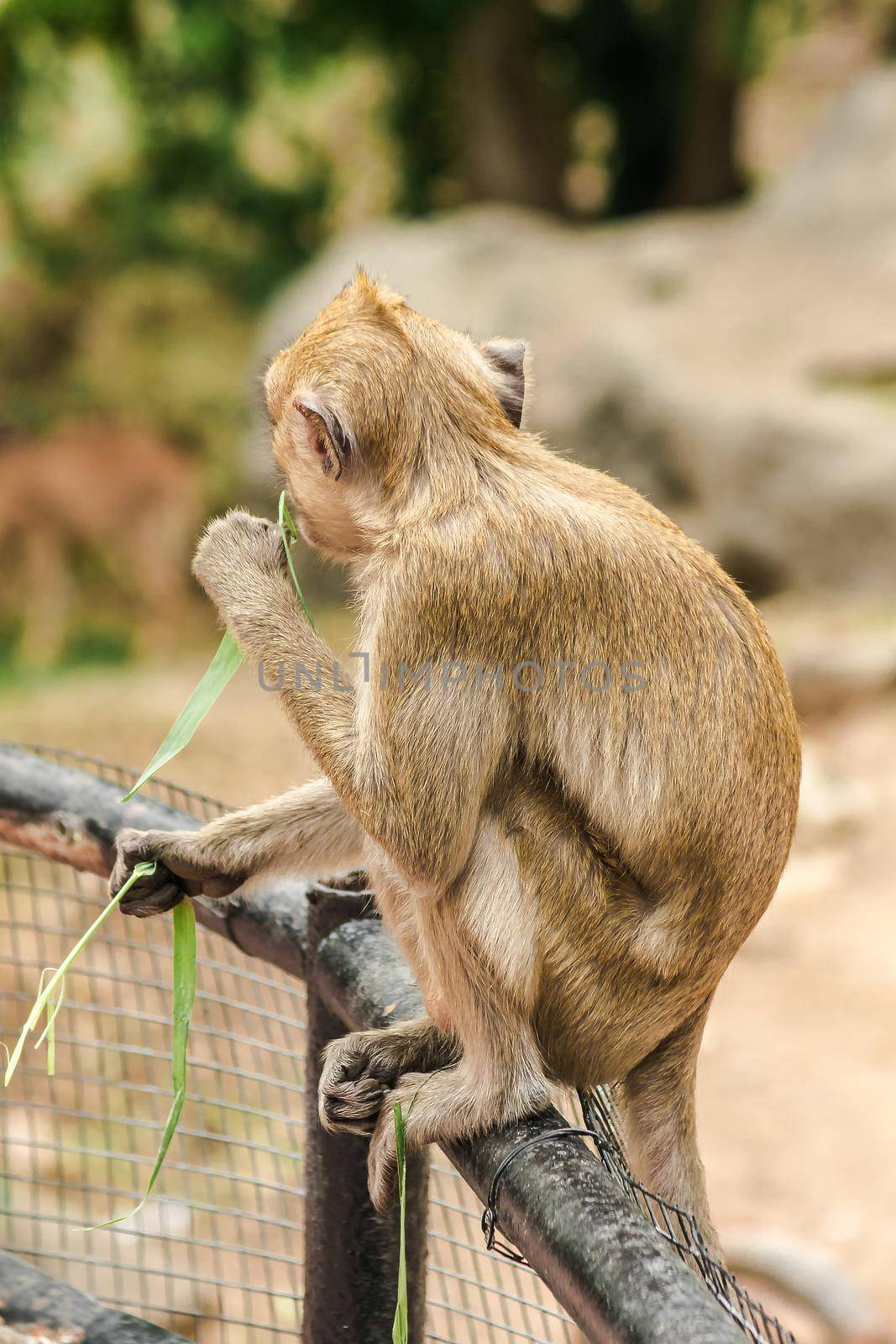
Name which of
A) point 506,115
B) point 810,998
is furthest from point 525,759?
point 506,115

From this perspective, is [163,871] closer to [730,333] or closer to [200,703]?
[200,703]

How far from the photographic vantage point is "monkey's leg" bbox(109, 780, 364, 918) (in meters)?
2.28

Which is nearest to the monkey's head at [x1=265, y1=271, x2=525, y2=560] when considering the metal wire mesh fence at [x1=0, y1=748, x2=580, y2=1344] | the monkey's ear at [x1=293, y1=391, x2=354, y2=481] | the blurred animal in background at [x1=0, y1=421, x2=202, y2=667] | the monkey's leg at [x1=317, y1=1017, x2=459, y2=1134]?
the monkey's ear at [x1=293, y1=391, x2=354, y2=481]

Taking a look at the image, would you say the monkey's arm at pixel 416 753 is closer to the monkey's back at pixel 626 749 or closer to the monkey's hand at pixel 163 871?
the monkey's back at pixel 626 749

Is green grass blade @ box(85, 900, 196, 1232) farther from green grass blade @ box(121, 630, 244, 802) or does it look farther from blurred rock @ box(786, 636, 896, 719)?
blurred rock @ box(786, 636, 896, 719)

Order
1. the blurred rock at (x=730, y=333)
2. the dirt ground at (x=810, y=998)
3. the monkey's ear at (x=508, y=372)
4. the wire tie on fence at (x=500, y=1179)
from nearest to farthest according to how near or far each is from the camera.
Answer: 1. the wire tie on fence at (x=500, y=1179)
2. the monkey's ear at (x=508, y=372)
3. the dirt ground at (x=810, y=998)
4. the blurred rock at (x=730, y=333)

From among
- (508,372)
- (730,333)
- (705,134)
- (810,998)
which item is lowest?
(508,372)

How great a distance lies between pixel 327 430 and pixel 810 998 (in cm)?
498

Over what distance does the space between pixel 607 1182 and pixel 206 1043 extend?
395cm

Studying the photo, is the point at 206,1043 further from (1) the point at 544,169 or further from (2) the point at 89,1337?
(1) the point at 544,169

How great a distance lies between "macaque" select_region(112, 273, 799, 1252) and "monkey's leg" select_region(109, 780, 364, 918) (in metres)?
0.25

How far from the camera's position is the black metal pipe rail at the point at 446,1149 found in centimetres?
134

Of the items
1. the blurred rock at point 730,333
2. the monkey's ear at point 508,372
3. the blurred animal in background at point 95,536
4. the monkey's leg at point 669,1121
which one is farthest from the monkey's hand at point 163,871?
the blurred animal in background at point 95,536

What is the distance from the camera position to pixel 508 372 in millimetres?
2443
